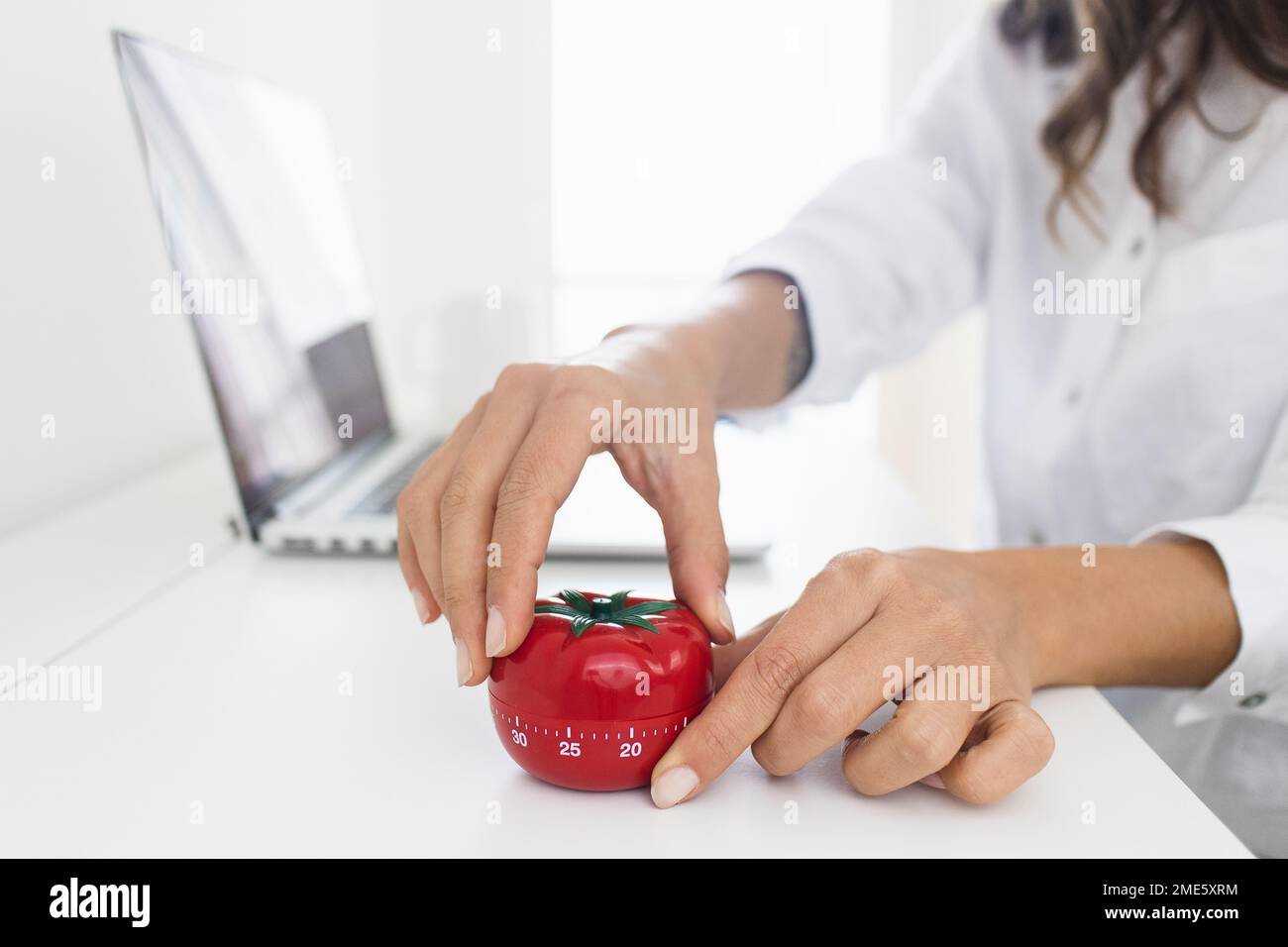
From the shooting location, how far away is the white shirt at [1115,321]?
809mm

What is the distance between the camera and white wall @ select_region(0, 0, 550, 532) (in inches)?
36.4

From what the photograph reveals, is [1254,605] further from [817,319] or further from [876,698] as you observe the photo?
[817,319]

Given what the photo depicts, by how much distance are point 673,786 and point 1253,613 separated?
0.40 metres

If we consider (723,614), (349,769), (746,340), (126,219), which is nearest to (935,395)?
(746,340)

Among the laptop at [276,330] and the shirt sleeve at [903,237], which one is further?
the shirt sleeve at [903,237]

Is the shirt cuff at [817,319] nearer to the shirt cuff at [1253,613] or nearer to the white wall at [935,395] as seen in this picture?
the shirt cuff at [1253,613]

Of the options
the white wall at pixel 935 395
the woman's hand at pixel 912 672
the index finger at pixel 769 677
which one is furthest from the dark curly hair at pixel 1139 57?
the white wall at pixel 935 395

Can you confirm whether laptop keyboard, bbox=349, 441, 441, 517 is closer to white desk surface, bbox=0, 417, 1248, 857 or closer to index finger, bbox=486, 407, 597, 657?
white desk surface, bbox=0, 417, 1248, 857

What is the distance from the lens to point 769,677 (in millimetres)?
508

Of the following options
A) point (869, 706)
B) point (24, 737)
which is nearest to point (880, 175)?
point (869, 706)

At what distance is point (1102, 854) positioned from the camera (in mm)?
459

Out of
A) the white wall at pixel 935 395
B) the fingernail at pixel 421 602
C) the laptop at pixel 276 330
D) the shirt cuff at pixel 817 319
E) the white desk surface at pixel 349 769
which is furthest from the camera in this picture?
the white wall at pixel 935 395

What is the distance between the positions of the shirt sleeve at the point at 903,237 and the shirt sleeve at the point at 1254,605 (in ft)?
1.25
